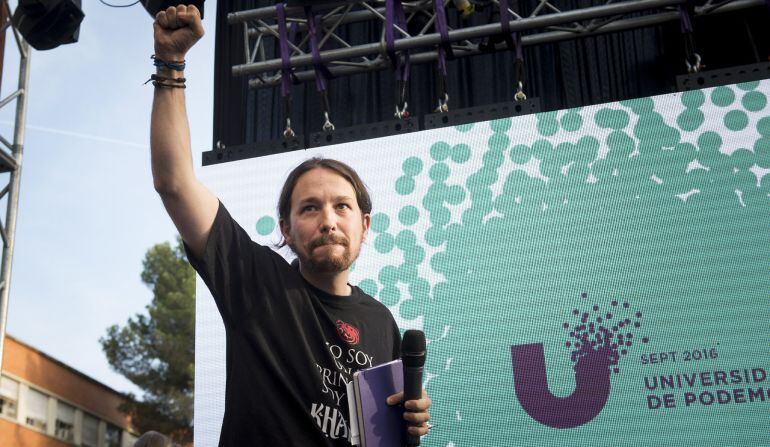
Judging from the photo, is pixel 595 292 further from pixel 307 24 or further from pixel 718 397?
pixel 307 24

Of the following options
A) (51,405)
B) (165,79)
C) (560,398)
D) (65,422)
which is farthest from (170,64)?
(65,422)

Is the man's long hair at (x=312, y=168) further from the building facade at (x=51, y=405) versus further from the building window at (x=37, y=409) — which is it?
the building window at (x=37, y=409)

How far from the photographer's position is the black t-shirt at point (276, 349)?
4.69 feet

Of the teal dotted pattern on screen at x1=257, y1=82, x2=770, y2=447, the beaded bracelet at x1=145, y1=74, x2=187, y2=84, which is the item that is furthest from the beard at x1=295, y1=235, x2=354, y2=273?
the teal dotted pattern on screen at x1=257, y1=82, x2=770, y2=447

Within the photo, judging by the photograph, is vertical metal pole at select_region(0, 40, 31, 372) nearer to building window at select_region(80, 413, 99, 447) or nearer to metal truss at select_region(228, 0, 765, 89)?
metal truss at select_region(228, 0, 765, 89)

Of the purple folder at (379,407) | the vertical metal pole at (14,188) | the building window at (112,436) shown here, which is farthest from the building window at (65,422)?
the purple folder at (379,407)

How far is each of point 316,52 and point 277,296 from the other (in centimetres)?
320

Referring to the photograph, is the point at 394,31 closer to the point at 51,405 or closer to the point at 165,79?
the point at 165,79

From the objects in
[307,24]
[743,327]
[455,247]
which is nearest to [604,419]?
[743,327]

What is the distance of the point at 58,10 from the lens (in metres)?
4.74

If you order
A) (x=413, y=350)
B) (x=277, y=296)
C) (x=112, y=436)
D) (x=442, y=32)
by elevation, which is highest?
(x=442, y=32)

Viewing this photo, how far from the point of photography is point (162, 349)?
17328 mm

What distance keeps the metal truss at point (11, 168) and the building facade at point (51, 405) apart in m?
10.9

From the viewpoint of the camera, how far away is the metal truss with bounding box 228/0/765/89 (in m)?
4.35
